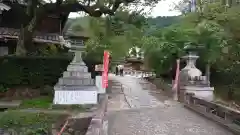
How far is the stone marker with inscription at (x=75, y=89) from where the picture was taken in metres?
12.3

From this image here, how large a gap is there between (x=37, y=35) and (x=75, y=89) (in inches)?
440

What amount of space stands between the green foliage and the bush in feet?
16.6

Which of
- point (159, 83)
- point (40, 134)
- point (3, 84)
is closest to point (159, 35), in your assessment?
point (159, 83)

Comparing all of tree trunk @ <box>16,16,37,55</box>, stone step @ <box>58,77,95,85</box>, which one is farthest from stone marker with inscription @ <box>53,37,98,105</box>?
tree trunk @ <box>16,16,37,55</box>

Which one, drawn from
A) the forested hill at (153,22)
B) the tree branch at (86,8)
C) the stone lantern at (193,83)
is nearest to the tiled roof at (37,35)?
the forested hill at (153,22)

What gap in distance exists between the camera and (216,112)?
10000 millimetres

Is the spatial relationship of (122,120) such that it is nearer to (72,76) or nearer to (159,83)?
(72,76)

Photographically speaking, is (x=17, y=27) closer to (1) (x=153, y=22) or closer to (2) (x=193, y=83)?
(1) (x=153, y=22)

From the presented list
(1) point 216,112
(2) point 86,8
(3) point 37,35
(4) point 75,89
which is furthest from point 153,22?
(1) point 216,112

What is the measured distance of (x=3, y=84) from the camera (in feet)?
49.4

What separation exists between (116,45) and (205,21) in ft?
19.8

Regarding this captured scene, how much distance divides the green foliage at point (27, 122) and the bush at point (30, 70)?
5.07 metres

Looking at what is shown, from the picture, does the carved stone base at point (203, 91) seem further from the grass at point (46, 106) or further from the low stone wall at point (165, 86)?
the grass at point (46, 106)

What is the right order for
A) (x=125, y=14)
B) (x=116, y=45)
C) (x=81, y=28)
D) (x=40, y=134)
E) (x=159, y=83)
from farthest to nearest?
(x=159, y=83) → (x=116, y=45) → (x=125, y=14) → (x=81, y=28) → (x=40, y=134)
